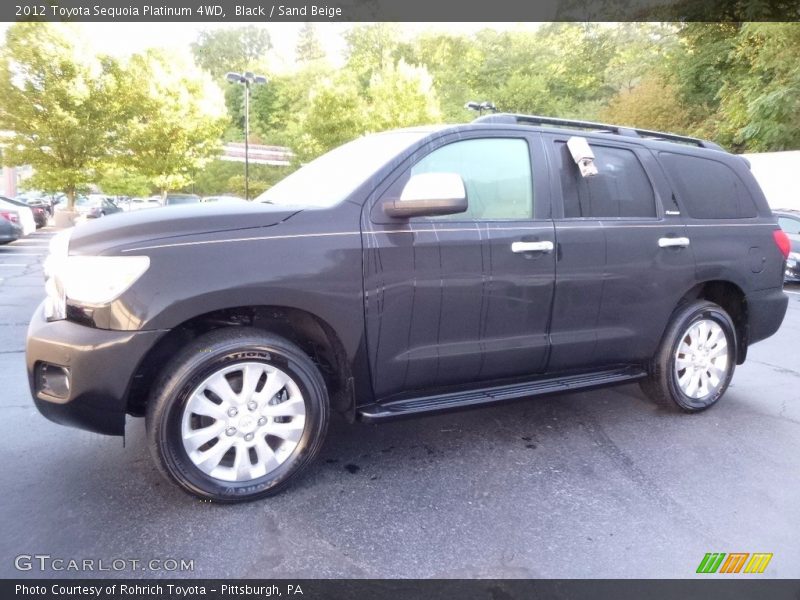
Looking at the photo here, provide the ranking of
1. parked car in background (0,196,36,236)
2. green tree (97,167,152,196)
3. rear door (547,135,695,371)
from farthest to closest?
1. green tree (97,167,152,196)
2. parked car in background (0,196,36,236)
3. rear door (547,135,695,371)

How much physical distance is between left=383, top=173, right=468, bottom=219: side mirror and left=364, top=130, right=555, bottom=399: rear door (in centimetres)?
13

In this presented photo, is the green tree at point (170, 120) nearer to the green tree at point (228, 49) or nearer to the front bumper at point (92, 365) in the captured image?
the green tree at point (228, 49)

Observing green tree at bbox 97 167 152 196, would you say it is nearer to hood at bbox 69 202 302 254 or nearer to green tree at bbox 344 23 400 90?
green tree at bbox 344 23 400 90

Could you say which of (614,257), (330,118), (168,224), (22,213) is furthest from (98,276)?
(330,118)

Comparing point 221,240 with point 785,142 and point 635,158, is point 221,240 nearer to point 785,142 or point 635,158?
point 635,158

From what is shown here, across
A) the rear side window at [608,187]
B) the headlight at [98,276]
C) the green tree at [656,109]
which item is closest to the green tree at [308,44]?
the green tree at [656,109]

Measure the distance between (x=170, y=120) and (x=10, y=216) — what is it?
12.8 meters

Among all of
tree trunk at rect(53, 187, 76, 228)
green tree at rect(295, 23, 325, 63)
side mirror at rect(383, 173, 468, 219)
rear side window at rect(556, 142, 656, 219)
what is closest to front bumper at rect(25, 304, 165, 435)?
side mirror at rect(383, 173, 468, 219)

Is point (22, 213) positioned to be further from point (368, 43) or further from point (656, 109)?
point (368, 43)

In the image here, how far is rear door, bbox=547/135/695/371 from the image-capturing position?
359cm

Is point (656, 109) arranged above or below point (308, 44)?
below

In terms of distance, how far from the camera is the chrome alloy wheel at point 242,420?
2.78 meters

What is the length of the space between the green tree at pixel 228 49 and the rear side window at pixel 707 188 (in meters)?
47.5

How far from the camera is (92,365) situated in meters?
2.61
